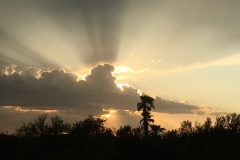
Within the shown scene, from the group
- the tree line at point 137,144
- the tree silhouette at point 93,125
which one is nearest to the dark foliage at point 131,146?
the tree line at point 137,144

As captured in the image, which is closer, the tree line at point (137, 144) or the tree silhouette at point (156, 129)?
the tree line at point (137, 144)

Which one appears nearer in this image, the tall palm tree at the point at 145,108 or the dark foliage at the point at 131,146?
the dark foliage at the point at 131,146

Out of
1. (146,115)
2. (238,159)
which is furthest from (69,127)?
(238,159)

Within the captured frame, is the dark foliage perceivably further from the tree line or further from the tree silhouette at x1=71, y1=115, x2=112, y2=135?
the tree silhouette at x1=71, y1=115, x2=112, y2=135

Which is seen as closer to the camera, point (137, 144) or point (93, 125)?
point (137, 144)

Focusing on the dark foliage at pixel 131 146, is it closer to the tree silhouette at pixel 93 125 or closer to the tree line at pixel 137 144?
the tree line at pixel 137 144

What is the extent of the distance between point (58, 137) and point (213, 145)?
25.3m

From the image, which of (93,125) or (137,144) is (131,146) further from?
(93,125)

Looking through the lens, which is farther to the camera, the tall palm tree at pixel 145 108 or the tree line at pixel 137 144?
the tall palm tree at pixel 145 108

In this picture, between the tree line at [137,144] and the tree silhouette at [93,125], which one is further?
the tree silhouette at [93,125]

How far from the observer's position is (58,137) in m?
54.3

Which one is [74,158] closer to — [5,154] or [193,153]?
[5,154]

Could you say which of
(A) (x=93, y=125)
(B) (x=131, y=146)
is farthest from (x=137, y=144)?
(A) (x=93, y=125)

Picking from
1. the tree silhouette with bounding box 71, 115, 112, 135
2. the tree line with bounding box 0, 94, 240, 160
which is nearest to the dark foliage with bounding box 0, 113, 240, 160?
the tree line with bounding box 0, 94, 240, 160
